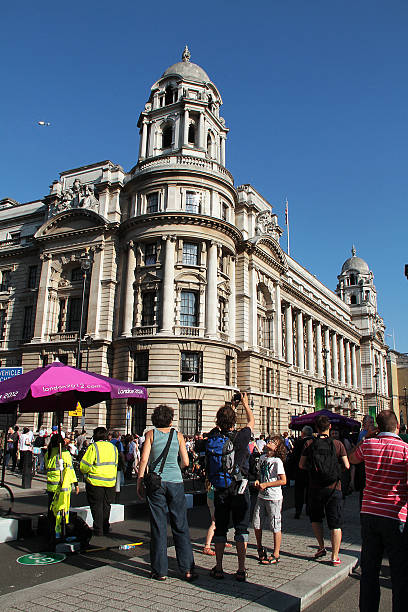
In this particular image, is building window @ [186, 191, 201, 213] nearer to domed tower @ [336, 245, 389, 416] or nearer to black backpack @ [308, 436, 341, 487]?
black backpack @ [308, 436, 341, 487]

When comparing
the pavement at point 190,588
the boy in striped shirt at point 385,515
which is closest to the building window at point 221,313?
the pavement at point 190,588

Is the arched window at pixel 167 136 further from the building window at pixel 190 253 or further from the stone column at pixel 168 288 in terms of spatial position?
the stone column at pixel 168 288

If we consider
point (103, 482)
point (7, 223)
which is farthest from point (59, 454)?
point (7, 223)

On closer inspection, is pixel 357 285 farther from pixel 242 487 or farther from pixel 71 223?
pixel 242 487

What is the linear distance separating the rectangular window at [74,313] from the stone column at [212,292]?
10.7 meters

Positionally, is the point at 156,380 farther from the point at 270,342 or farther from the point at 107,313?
the point at 270,342

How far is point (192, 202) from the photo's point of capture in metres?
35.9

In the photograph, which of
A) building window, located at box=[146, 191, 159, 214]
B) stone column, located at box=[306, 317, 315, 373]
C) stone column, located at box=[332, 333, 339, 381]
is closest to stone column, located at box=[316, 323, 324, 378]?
stone column, located at box=[306, 317, 315, 373]

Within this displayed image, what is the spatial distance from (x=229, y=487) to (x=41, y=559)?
11.8ft

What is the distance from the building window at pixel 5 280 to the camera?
44.5 metres

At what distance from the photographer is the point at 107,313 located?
35594mm

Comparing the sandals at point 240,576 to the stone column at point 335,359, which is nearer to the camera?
the sandals at point 240,576

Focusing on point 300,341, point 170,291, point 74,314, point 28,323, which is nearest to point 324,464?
point 170,291

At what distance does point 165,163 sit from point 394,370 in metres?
84.4
